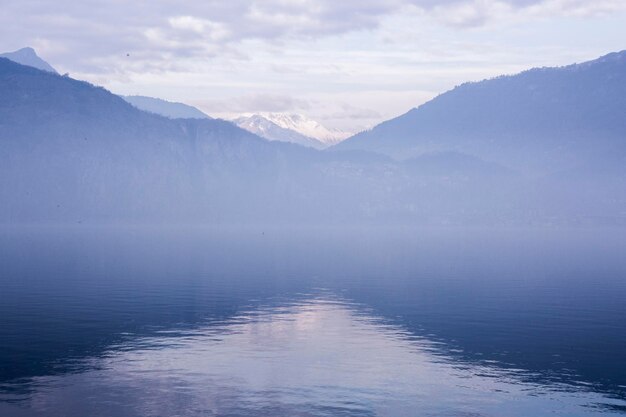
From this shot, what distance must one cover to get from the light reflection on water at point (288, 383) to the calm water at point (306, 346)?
19 cm

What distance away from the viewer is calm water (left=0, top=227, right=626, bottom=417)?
200 feet

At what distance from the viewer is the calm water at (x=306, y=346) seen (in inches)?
2397

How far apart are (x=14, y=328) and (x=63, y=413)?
34175 millimetres

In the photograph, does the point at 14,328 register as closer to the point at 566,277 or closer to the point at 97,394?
the point at 97,394

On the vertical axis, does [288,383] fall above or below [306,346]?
below

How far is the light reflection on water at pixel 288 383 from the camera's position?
59.0 metres

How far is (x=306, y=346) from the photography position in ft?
269

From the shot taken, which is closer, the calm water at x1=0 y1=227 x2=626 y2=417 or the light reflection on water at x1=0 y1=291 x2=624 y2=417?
the light reflection on water at x1=0 y1=291 x2=624 y2=417

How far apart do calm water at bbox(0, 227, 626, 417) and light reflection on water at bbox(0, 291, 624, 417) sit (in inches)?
7.6

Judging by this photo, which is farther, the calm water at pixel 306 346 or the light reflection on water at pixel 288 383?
the calm water at pixel 306 346

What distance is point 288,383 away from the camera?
6606 centimetres

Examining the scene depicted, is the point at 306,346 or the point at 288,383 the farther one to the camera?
the point at 306,346

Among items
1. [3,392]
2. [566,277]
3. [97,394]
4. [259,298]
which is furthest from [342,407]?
[566,277]

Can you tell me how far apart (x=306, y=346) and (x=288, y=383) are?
1600 cm
